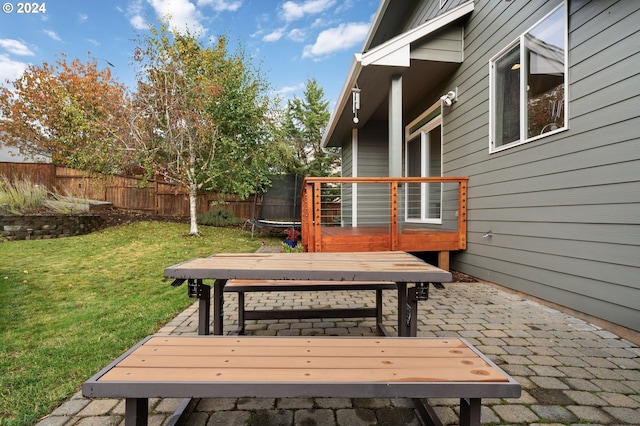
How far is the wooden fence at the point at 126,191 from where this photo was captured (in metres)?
12.3

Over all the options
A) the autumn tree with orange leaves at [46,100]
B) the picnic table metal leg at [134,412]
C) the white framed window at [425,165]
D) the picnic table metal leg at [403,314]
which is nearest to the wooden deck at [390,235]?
the white framed window at [425,165]

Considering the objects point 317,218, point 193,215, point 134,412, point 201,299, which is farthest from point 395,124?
point 193,215

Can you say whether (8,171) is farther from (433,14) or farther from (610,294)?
(610,294)

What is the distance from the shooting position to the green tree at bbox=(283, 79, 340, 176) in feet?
59.0

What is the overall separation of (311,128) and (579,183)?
54.5ft

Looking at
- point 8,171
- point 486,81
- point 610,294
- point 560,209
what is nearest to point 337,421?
point 610,294

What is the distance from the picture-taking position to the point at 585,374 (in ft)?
6.24

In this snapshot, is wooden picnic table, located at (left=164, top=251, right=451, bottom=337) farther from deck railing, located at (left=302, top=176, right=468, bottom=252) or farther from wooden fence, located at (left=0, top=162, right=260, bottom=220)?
wooden fence, located at (left=0, top=162, right=260, bottom=220)

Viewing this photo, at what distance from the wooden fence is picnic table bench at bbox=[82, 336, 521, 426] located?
11189 millimetres

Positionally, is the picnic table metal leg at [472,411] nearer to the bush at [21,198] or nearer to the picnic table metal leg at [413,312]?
the picnic table metal leg at [413,312]

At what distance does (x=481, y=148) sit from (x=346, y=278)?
3.75 metres

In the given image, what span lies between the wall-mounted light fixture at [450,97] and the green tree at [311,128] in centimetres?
1276

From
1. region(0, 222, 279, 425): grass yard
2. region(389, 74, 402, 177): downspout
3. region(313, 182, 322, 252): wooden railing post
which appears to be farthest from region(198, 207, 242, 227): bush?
region(389, 74, 402, 177): downspout

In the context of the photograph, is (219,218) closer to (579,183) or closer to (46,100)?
(46,100)
